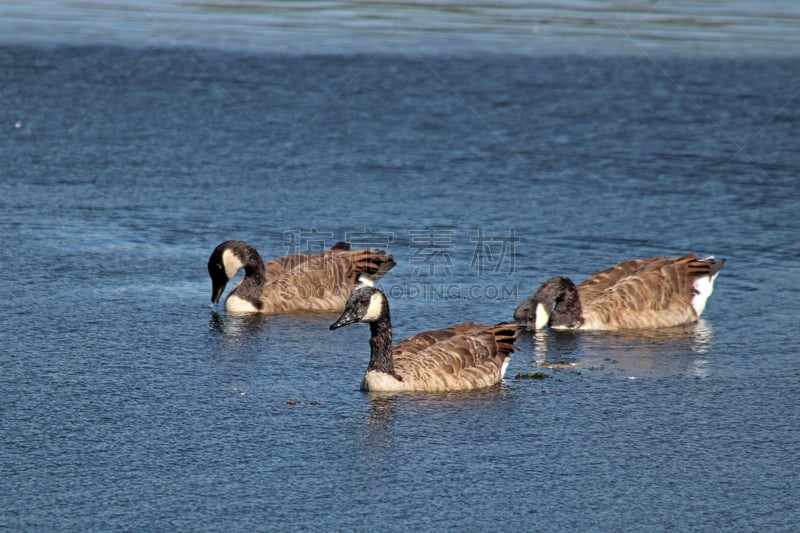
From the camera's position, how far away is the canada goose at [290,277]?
1125 cm

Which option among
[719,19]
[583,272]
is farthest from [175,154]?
[719,19]

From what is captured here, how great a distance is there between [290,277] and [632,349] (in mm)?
3515

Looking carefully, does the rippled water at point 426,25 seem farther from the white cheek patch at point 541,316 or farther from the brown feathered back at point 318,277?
the white cheek patch at point 541,316

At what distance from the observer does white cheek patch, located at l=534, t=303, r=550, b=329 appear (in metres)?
10.6

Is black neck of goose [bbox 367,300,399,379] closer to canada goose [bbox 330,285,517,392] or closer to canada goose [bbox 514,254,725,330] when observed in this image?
canada goose [bbox 330,285,517,392]

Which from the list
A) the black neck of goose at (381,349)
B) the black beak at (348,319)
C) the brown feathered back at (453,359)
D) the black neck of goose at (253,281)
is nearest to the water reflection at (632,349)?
the brown feathered back at (453,359)

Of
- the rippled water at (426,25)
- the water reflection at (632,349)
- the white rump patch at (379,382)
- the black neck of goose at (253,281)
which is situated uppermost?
the rippled water at (426,25)

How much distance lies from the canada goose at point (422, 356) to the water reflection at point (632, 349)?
74cm

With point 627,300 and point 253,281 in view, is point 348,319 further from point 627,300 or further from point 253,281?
point 627,300

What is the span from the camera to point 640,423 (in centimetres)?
813

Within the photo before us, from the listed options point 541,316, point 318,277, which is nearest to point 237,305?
point 318,277

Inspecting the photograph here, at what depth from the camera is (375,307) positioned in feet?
29.2

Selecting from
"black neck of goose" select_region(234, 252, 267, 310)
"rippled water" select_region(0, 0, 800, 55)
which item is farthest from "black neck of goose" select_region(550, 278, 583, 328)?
"rippled water" select_region(0, 0, 800, 55)

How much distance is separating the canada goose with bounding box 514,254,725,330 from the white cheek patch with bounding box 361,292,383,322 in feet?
7.12
